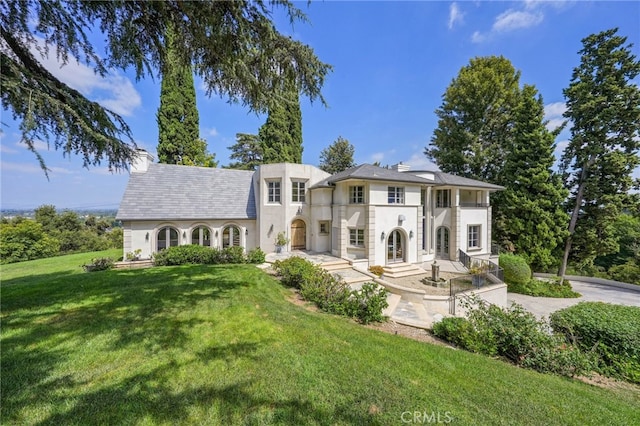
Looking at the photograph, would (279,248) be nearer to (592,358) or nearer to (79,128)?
(79,128)

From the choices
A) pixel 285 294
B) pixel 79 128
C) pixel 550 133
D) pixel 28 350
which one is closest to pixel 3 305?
pixel 28 350

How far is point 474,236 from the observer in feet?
64.0

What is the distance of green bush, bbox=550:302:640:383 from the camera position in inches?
245

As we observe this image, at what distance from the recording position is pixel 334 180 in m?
16.0

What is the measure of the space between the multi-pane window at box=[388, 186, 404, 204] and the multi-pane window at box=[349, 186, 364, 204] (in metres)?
1.88

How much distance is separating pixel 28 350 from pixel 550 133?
30652 millimetres

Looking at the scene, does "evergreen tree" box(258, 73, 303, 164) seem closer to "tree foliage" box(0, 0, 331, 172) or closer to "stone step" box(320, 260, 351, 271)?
"stone step" box(320, 260, 351, 271)

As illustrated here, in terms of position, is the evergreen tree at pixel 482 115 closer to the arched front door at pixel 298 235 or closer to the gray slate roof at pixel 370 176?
the gray slate roof at pixel 370 176

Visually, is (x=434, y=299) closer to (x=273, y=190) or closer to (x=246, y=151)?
(x=273, y=190)

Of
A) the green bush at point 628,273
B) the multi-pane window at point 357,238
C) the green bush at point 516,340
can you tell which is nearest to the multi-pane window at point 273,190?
the multi-pane window at point 357,238

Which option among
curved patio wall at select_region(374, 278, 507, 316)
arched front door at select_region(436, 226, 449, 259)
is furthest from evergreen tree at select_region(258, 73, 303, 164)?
curved patio wall at select_region(374, 278, 507, 316)

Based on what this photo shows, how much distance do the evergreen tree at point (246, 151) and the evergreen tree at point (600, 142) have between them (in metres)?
34.1

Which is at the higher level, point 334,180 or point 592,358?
point 334,180

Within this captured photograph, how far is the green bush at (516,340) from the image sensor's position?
19.1 ft
